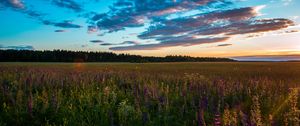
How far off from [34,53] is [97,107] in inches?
4231

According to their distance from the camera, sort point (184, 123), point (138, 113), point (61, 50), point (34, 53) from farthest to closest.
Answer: point (61, 50) → point (34, 53) → point (138, 113) → point (184, 123)

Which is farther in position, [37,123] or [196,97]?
[196,97]

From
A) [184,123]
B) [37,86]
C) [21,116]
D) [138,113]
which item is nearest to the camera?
[184,123]

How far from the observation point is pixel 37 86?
27.2 feet

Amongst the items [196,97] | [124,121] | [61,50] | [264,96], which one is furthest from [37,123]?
[61,50]

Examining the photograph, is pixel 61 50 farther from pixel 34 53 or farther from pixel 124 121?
pixel 124 121

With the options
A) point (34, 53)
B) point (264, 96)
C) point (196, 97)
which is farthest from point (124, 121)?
point (34, 53)

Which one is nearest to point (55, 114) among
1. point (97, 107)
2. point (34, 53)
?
point (97, 107)

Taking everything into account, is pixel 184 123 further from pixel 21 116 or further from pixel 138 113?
pixel 21 116

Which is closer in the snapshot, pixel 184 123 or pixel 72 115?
pixel 184 123

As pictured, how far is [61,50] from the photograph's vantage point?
116 meters

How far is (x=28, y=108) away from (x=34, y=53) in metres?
107

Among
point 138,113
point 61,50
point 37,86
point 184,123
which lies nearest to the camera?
point 184,123

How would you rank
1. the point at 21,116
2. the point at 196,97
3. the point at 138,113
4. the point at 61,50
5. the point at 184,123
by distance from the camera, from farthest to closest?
the point at 61,50, the point at 196,97, the point at 21,116, the point at 138,113, the point at 184,123
